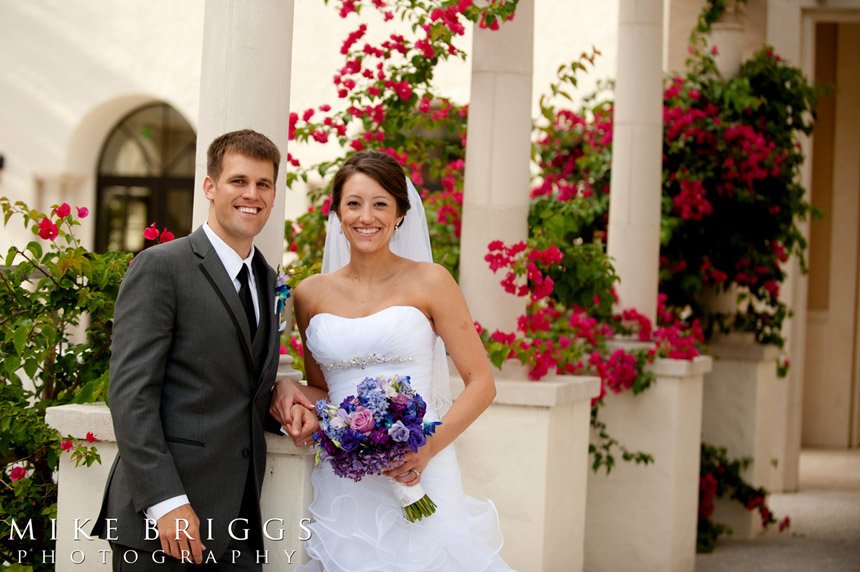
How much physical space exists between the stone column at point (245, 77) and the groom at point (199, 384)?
1.79 ft

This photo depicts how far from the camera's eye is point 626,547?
743 centimetres

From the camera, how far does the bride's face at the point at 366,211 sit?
3.74 metres

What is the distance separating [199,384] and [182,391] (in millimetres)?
46

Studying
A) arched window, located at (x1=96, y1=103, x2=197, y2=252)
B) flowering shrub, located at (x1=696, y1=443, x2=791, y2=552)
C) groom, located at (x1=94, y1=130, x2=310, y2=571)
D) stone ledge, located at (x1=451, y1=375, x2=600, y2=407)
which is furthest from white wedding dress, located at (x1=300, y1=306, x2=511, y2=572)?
arched window, located at (x1=96, y1=103, x2=197, y2=252)

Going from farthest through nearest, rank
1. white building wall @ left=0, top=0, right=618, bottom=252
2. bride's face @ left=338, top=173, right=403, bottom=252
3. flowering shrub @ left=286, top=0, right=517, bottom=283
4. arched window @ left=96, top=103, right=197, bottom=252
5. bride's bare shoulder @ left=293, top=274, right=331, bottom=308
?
arched window @ left=96, top=103, right=197, bottom=252 → white building wall @ left=0, top=0, right=618, bottom=252 → flowering shrub @ left=286, top=0, right=517, bottom=283 → bride's bare shoulder @ left=293, top=274, right=331, bottom=308 → bride's face @ left=338, top=173, right=403, bottom=252

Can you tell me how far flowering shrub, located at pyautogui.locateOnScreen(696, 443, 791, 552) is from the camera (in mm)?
8930

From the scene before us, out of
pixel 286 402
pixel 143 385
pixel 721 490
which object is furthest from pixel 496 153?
pixel 721 490

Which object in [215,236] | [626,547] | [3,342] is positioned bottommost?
[626,547]

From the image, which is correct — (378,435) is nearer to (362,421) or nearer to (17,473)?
(362,421)

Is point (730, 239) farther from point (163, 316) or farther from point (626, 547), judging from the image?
point (163, 316)

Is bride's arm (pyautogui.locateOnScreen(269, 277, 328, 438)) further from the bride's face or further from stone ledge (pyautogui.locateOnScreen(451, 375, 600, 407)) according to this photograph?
stone ledge (pyautogui.locateOnScreen(451, 375, 600, 407))

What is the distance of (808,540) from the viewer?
9062mm

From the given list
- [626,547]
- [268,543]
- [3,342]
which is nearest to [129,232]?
[626,547]

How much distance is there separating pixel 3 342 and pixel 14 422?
0.91ft
